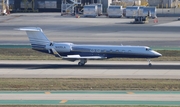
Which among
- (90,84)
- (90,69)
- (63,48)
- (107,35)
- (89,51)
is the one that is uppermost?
(63,48)

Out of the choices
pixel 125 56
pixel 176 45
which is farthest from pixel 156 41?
pixel 125 56

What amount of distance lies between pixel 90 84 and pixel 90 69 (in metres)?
10.3

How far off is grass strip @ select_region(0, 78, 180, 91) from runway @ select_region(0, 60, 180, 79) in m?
2.91

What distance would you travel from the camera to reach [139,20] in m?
106

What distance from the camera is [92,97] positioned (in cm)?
3169

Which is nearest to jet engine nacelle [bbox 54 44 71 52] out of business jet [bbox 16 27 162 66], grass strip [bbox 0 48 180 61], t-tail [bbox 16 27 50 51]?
business jet [bbox 16 27 162 66]

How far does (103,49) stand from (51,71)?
681 centimetres

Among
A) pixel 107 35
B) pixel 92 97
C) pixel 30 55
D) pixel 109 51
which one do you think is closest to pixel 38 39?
pixel 30 55

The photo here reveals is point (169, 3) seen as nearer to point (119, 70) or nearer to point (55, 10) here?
point (55, 10)

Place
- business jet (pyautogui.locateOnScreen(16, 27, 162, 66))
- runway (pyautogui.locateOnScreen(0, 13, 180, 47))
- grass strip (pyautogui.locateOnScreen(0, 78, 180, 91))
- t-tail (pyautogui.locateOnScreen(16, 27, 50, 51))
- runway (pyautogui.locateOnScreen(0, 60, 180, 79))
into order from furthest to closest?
runway (pyautogui.locateOnScreen(0, 13, 180, 47)), t-tail (pyautogui.locateOnScreen(16, 27, 50, 51)), business jet (pyautogui.locateOnScreen(16, 27, 162, 66)), runway (pyautogui.locateOnScreen(0, 60, 180, 79)), grass strip (pyautogui.locateOnScreen(0, 78, 180, 91))

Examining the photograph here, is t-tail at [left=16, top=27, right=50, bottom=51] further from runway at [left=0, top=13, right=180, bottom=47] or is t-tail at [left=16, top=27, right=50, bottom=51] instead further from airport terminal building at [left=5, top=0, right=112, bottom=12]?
airport terminal building at [left=5, top=0, right=112, bottom=12]

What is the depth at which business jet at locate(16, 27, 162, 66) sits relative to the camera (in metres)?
49.0

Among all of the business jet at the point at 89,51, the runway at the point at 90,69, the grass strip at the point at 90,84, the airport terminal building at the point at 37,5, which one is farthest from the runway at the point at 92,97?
the airport terminal building at the point at 37,5

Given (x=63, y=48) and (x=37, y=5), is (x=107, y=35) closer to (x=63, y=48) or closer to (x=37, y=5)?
(x=63, y=48)
